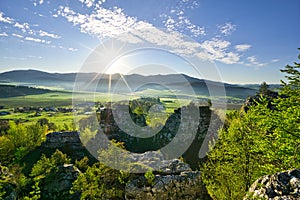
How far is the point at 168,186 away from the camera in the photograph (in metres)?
30.8

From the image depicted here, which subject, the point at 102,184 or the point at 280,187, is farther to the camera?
the point at 102,184

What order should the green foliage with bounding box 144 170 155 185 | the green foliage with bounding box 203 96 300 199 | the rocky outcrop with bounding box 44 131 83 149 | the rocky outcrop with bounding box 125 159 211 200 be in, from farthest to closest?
the rocky outcrop with bounding box 44 131 83 149 < the green foliage with bounding box 144 170 155 185 < the rocky outcrop with bounding box 125 159 211 200 < the green foliage with bounding box 203 96 300 199

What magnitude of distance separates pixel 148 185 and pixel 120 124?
53010 millimetres

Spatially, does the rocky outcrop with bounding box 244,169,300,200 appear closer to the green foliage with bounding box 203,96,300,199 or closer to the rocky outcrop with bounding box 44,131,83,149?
the green foliage with bounding box 203,96,300,199

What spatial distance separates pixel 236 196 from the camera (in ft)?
69.6

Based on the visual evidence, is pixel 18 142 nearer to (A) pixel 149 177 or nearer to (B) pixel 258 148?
(A) pixel 149 177

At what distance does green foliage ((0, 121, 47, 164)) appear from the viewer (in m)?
55.0

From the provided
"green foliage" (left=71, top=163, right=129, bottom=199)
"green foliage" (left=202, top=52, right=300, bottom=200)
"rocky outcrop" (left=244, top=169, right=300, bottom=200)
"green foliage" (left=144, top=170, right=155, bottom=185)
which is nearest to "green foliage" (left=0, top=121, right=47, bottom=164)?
"green foliage" (left=71, top=163, right=129, bottom=199)

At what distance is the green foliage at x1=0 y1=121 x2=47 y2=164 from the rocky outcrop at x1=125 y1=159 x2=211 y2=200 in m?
39.6

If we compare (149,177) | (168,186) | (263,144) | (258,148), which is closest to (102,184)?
(149,177)

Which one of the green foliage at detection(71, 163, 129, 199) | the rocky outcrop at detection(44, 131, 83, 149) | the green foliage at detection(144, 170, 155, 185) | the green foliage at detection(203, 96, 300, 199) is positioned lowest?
the rocky outcrop at detection(44, 131, 83, 149)

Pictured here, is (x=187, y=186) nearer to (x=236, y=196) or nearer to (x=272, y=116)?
(x=236, y=196)

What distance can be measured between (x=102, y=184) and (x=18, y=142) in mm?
44317

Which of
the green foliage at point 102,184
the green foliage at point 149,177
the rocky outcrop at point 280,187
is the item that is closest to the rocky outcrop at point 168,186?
the green foliage at point 149,177
